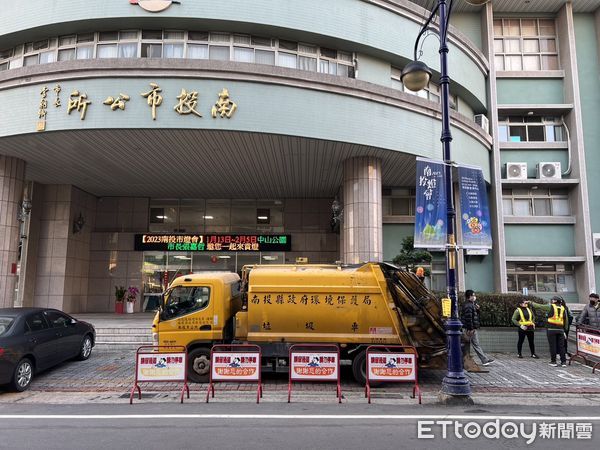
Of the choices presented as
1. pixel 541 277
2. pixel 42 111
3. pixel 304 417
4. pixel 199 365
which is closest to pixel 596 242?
pixel 541 277

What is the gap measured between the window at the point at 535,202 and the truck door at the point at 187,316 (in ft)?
54.8

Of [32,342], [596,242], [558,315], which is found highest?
[596,242]

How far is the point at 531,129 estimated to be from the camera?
21.8 m

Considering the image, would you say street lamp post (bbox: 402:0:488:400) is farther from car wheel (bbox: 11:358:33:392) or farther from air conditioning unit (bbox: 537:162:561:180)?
air conditioning unit (bbox: 537:162:561:180)

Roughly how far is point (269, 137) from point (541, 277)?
15388 mm

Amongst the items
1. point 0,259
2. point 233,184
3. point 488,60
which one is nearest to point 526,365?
point 233,184

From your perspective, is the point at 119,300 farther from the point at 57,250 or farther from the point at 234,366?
the point at 234,366

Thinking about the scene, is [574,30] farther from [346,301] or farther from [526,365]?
[346,301]

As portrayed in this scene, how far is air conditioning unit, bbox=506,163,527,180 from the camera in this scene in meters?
20.6

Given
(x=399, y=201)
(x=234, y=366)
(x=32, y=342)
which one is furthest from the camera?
(x=399, y=201)

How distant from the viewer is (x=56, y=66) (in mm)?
13812

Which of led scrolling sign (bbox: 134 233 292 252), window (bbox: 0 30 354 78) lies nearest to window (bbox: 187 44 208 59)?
window (bbox: 0 30 354 78)

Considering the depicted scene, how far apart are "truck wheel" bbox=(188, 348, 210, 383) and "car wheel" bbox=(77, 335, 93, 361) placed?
402 centimetres

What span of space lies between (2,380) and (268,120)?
9599mm
